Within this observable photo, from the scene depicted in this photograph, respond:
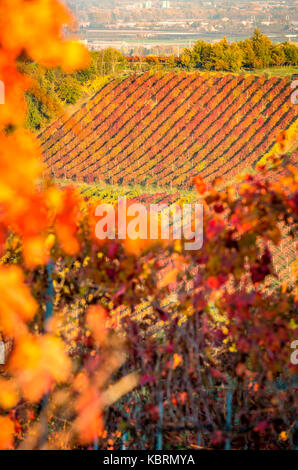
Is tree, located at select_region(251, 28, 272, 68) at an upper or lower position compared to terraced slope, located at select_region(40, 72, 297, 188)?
upper

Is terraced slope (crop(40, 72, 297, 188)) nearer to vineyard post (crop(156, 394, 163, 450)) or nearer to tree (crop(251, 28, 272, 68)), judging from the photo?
tree (crop(251, 28, 272, 68))

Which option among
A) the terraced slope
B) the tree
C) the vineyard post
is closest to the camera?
the vineyard post

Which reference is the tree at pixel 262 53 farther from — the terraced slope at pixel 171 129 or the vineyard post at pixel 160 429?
the vineyard post at pixel 160 429

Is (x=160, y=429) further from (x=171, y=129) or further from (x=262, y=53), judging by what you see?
(x=262, y=53)

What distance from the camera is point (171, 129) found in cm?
2381

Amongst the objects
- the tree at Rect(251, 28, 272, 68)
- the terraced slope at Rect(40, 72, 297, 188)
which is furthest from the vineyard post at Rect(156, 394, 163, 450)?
the tree at Rect(251, 28, 272, 68)

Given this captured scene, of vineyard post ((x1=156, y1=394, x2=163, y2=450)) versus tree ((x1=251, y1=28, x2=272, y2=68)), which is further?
tree ((x1=251, y1=28, x2=272, y2=68))

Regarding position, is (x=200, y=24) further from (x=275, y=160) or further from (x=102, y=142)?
(x=275, y=160)

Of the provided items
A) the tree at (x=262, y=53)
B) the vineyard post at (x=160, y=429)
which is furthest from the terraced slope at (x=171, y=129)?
the vineyard post at (x=160, y=429)

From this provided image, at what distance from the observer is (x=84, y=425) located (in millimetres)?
2025

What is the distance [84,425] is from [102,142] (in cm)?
2247

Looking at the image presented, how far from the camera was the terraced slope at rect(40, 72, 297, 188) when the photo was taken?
2066cm

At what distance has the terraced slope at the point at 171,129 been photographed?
20656mm
